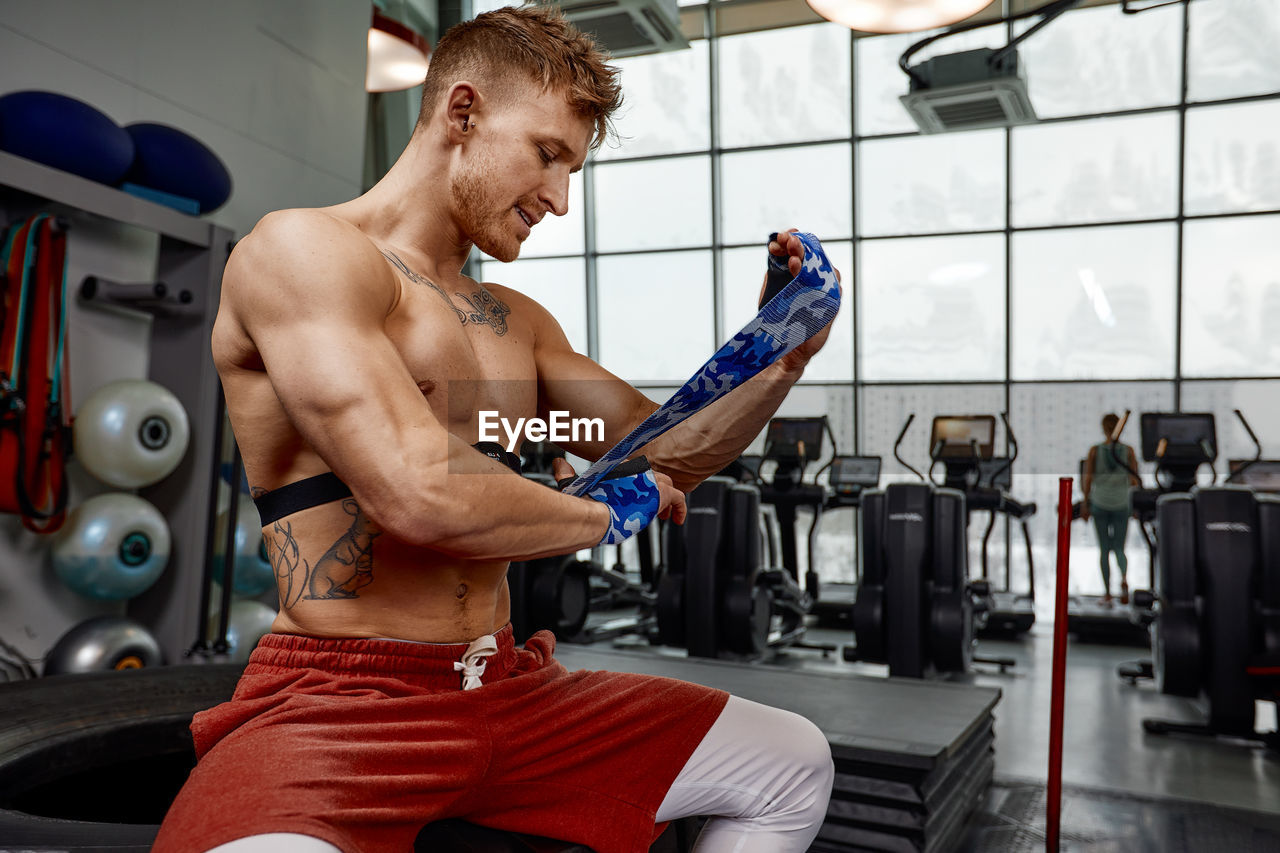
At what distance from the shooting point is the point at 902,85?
7.81m

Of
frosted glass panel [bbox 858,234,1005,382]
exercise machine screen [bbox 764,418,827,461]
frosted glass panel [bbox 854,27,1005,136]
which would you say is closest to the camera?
exercise machine screen [bbox 764,418,827,461]

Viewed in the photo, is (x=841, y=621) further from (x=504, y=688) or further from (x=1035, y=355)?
(x=504, y=688)

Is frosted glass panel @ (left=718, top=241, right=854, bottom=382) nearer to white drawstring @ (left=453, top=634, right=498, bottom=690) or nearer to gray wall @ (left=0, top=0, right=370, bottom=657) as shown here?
gray wall @ (left=0, top=0, right=370, bottom=657)

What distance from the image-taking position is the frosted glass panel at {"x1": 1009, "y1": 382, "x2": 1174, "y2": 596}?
23.4 ft

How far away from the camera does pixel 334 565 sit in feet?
3.69

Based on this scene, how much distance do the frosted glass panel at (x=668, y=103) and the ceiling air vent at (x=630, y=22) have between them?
1991mm

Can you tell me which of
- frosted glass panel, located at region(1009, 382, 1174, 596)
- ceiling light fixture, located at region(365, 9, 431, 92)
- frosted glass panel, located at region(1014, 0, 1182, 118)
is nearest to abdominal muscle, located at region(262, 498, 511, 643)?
ceiling light fixture, located at region(365, 9, 431, 92)

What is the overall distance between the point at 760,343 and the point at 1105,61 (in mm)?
7535

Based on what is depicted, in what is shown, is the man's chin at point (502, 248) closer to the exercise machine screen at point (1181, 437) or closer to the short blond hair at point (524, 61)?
the short blond hair at point (524, 61)

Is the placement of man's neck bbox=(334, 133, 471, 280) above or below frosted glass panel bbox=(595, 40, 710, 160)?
below

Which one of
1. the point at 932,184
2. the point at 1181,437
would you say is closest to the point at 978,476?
the point at 1181,437

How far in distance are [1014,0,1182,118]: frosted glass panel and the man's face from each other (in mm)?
6924

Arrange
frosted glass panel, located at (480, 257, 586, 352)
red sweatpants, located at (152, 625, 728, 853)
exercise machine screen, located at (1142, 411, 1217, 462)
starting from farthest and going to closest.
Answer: frosted glass panel, located at (480, 257, 586, 352)
exercise machine screen, located at (1142, 411, 1217, 462)
red sweatpants, located at (152, 625, 728, 853)

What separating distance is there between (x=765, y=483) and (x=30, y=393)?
424 cm
